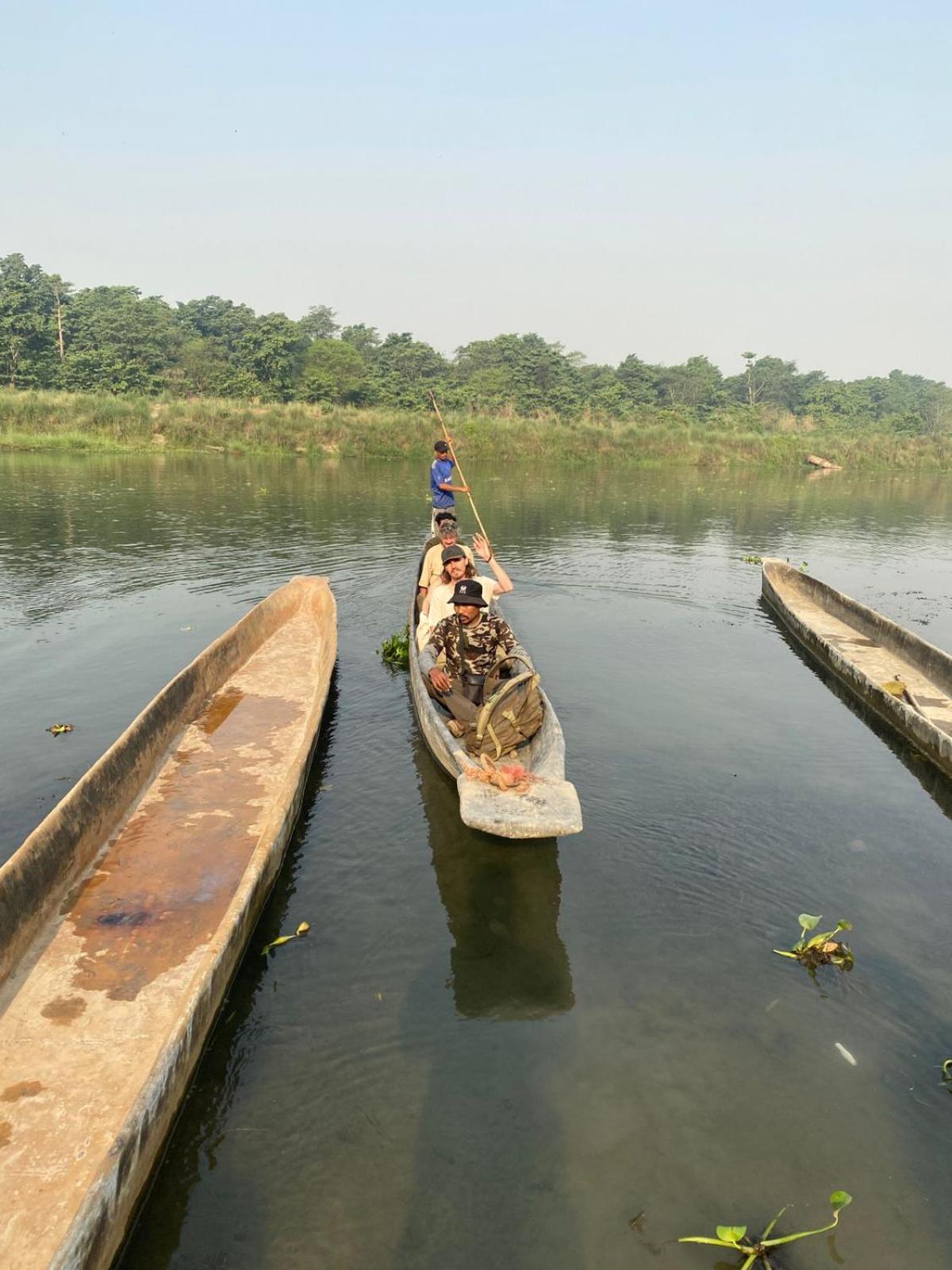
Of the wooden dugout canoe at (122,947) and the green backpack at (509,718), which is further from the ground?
the green backpack at (509,718)

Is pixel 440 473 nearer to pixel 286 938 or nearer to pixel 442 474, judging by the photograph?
pixel 442 474

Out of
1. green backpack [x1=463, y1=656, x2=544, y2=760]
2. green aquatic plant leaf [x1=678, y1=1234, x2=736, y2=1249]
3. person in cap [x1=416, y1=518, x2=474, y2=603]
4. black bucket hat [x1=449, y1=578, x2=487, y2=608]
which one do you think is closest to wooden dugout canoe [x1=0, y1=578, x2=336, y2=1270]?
green backpack [x1=463, y1=656, x2=544, y2=760]

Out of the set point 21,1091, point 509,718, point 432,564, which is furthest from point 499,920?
point 432,564

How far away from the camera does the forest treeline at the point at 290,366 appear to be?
4641 cm

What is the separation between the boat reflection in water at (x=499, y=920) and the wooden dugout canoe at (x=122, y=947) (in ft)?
4.07

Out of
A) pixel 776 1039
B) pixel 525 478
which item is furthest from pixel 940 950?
pixel 525 478

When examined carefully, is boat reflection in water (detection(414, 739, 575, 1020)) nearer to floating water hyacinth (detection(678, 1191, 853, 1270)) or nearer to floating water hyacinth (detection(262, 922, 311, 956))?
floating water hyacinth (detection(262, 922, 311, 956))

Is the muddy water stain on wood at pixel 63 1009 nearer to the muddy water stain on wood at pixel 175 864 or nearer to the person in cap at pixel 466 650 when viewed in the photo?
the muddy water stain on wood at pixel 175 864

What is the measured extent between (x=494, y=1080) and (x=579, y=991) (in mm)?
845

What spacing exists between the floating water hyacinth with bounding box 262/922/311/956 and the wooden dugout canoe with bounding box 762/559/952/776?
19.8 ft

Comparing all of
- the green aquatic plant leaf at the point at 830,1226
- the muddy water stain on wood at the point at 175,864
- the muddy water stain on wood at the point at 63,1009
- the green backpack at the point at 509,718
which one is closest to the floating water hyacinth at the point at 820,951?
the green aquatic plant leaf at the point at 830,1226

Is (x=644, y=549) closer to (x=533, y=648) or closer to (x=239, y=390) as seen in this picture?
(x=533, y=648)

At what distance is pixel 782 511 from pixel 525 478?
11.3 m

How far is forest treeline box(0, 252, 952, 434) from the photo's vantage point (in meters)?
46.4
